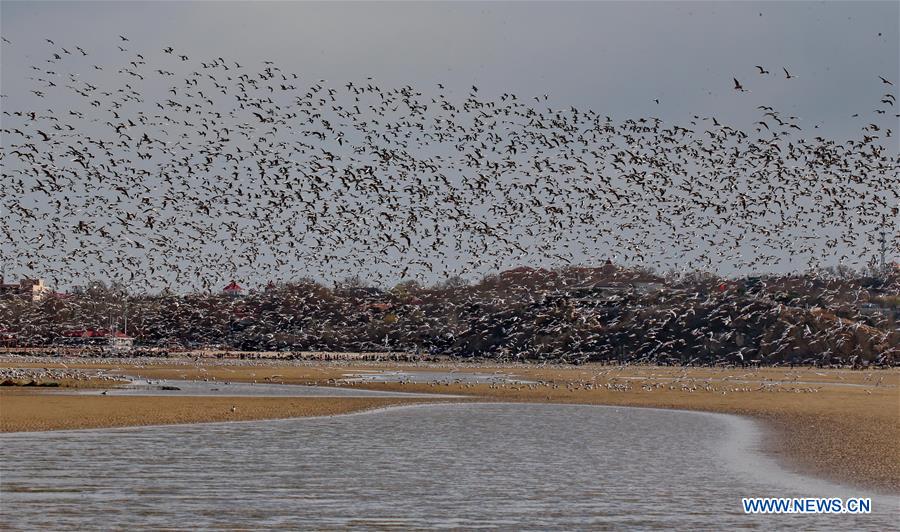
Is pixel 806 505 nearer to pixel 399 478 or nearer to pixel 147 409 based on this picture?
pixel 399 478

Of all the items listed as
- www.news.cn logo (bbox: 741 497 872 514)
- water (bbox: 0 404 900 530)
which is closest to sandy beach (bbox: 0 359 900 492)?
water (bbox: 0 404 900 530)

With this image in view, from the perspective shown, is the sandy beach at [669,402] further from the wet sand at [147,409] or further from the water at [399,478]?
the water at [399,478]

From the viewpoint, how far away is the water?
27.3 meters

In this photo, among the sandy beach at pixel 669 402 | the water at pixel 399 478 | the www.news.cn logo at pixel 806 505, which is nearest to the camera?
the water at pixel 399 478

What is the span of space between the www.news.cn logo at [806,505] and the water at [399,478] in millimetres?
457

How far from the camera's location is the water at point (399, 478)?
27.3 metres

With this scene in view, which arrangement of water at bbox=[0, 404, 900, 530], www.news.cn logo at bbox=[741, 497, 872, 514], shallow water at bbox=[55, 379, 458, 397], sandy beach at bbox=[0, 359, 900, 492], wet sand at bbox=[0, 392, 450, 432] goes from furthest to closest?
shallow water at bbox=[55, 379, 458, 397]
wet sand at bbox=[0, 392, 450, 432]
sandy beach at bbox=[0, 359, 900, 492]
www.news.cn logo at bbox=[741, 497, 872, 514]
water at bbox=[0, 404, 900, 530]

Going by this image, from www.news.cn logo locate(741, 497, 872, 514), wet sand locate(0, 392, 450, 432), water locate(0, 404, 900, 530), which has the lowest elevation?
www.news.cn logo locate(741, 497, 872, 514)

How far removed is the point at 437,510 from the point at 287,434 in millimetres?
18287

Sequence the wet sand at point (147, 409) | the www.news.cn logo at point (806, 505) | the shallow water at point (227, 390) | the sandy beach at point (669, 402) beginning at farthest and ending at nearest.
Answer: the shallow water at point (227, 390), the wet sand at point (147, 409), the sandy beach at point (669, 402), the www.news.cn logo at point (806, 505)

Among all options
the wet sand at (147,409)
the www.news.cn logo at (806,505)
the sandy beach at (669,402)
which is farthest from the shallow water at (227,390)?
the www.news.cn logo at (806,505)

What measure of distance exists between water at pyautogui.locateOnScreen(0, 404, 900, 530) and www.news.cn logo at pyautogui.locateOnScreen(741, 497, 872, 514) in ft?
1.50

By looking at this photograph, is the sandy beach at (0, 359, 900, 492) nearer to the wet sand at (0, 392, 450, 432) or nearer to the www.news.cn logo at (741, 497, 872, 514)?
the wet sand at (0, 392, 450, 432)

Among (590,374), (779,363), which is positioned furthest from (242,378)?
(779,363)
